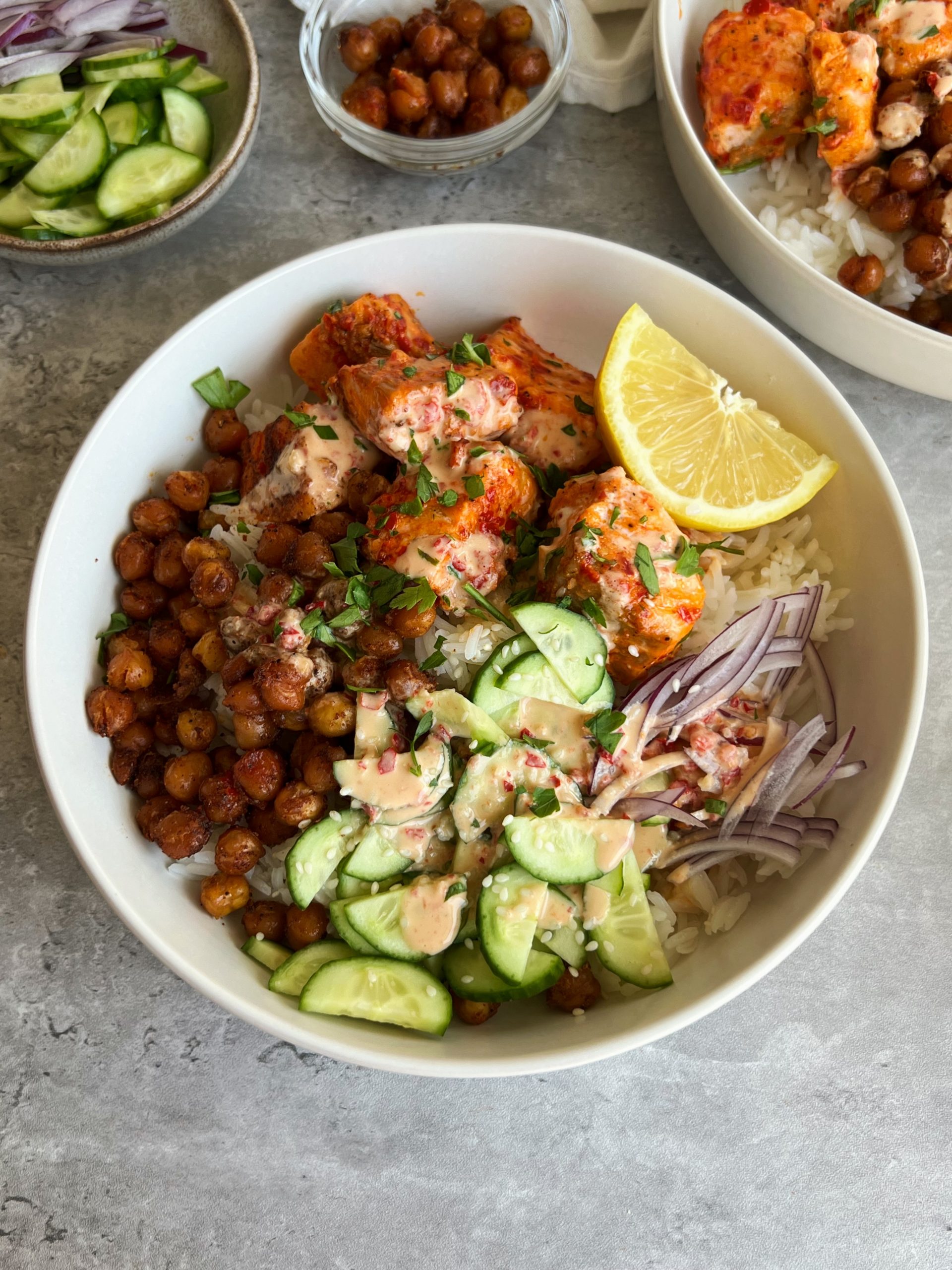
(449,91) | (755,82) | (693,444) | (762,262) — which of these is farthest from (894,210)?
(449,91)

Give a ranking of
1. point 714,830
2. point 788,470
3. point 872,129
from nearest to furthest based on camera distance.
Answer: point 714,830, point 788,470, point 872,129

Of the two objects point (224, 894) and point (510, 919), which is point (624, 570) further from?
point (224, 894)

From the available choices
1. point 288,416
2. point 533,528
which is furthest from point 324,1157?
point 288,416

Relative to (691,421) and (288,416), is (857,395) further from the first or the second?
(288,416)

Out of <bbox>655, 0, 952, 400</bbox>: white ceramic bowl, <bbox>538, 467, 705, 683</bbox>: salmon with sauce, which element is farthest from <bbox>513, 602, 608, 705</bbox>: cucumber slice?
<bbox>655, 0, 952, 400</bbox>: white ceramic bowl

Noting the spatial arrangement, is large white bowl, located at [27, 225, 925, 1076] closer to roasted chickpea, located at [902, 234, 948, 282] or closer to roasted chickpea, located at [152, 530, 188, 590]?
roasted chickpea, located at [152, 530, 188, 590]

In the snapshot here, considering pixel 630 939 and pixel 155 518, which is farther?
pixel 155 518
